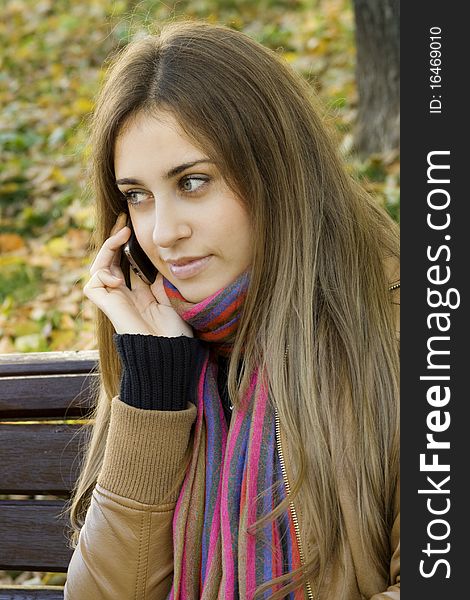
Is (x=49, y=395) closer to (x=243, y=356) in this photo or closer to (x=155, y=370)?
(x=155, y=370)

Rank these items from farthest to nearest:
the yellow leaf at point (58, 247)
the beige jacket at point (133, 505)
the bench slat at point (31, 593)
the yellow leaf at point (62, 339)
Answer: the yellow leaf at point (58, 247)
the yellow leaf at point (62, 339)
the bench slat at point (31, 593)
the beige jacket at point (133, 505)

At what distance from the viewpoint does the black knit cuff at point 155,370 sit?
8.13 ft

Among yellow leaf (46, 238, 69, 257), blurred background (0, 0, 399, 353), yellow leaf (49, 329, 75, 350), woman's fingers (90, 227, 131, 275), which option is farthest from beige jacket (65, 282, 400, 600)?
yellow leaf (46, 238, 69, 257)

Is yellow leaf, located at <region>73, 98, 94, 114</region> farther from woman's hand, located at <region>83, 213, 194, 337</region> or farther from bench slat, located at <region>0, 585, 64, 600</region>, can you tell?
bench slat, located at <region>0, 585, 64, 600</region>

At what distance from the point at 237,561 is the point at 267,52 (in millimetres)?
1297

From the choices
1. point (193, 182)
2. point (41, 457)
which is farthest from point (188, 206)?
point (41, 457)

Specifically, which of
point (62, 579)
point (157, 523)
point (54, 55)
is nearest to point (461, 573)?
point (157, 523)

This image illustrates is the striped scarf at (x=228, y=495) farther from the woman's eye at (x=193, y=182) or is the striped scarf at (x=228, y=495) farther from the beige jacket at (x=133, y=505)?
the woman's eye at (x=193, y=182)

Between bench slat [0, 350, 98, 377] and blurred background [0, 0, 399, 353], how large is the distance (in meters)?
0.66

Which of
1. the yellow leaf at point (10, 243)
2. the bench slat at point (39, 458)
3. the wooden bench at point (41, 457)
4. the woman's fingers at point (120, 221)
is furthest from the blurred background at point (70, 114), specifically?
the bench slat at point (39, 458)

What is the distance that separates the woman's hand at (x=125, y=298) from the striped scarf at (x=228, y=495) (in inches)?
4.0

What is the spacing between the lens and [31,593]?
299 centimetres

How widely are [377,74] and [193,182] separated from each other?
130 inches

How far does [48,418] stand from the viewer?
10.1 ft
